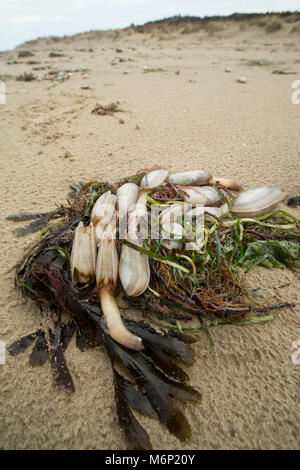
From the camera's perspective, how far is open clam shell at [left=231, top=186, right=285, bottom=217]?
6.06 feet

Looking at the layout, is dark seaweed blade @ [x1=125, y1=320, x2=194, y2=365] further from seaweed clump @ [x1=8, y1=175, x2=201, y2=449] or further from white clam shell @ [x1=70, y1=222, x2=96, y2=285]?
white clam shell @ [x1=70, y1=222, x2=96, y2=285]

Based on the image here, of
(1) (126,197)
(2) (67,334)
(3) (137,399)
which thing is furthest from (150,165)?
(3) (137,399)

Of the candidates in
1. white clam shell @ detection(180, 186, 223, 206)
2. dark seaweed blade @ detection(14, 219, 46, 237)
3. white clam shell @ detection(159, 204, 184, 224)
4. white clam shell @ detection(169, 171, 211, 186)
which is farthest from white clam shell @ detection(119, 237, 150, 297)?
dark seaweed blade @ detection(14, 219, 46, 237)

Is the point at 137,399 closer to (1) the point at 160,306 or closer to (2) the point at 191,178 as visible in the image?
(1) the point at 160,306

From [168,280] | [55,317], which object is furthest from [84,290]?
[168,280]

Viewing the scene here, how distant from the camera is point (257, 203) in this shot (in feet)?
6.13

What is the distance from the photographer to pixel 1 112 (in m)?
4.11

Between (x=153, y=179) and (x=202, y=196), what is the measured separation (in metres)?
0.40

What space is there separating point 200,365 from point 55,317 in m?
0.80

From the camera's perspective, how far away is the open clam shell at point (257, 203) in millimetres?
1846

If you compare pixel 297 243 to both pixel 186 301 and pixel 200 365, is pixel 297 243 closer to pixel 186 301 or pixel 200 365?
pixel 186 301

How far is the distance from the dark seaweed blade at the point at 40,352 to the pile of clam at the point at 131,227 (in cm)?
32

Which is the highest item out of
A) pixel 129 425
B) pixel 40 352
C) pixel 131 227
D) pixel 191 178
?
pixel 191 178

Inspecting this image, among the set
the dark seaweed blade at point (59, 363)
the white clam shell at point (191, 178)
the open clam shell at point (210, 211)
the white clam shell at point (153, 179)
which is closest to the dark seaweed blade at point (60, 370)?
the dark seaweed blade at point (59, 363)
